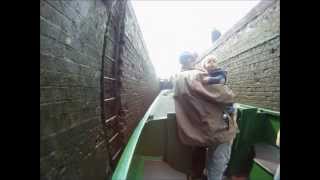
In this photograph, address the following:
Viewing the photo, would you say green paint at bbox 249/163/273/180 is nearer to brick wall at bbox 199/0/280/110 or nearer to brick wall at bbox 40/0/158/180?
brick wall at bbox 40/0/158/180

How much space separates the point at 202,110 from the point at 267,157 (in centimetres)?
121

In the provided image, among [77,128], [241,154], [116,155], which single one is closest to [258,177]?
[241,154]

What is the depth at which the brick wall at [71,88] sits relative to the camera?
4.10 feet

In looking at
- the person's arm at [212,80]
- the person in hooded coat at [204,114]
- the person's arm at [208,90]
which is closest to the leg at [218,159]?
the person in hooded coat at [204,114]

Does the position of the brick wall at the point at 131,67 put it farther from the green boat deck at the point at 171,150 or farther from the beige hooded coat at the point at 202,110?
the beige hooded coat at the point at 202,110

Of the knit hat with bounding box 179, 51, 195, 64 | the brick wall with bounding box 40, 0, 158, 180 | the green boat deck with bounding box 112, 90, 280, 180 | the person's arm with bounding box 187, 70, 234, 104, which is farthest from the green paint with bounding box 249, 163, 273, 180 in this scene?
the brick wall with bounding box 40, 0, 158, 180

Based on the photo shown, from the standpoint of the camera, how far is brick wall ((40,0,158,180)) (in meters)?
1.25

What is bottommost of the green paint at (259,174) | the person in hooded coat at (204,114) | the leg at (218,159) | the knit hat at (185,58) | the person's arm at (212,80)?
the green paint at (259,174)

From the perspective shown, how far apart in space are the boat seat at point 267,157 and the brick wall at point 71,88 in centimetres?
161

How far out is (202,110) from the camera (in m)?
2.41

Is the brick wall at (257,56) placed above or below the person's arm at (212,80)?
above

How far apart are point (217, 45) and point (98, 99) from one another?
7.75 metres

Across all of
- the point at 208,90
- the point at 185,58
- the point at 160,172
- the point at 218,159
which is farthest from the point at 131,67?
the point at 218,159
